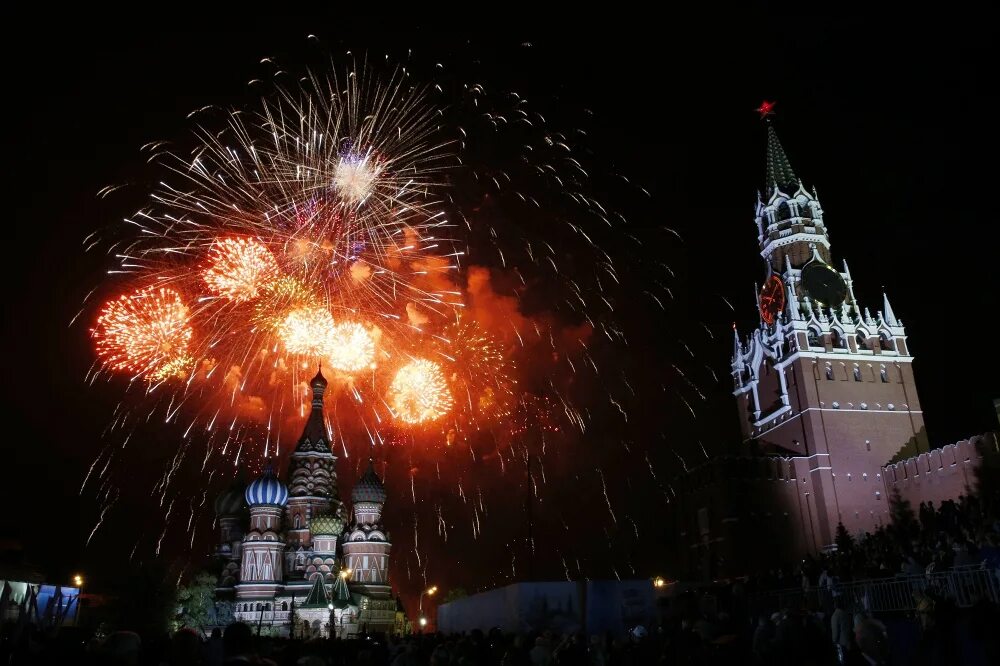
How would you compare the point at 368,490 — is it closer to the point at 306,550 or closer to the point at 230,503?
the point at 306,550

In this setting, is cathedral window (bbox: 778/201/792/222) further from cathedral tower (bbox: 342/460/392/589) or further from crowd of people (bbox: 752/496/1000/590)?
cathedral tower (bbox: 342/460/392/589)

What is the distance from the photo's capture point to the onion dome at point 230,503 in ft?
A: 184

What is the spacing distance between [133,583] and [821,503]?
45.2 m

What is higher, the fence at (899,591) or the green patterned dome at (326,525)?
the green patterned dome at (326,525)

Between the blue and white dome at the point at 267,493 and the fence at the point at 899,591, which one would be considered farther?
the blue and white dome at the point at 267,493

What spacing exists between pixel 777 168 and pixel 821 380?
22236 mm

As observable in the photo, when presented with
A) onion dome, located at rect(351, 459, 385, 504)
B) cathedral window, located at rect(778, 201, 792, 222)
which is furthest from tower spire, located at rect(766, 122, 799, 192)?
onion dome, located at rect(351, 459, 385, 504)

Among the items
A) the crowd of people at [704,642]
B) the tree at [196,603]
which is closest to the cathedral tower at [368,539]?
the tree at [196,603]

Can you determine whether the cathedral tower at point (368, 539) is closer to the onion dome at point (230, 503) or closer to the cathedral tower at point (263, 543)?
the cathedral tower at point (263, 543)

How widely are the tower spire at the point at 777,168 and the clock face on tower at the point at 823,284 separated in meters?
9.26

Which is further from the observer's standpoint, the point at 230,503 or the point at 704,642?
the point at 230,503

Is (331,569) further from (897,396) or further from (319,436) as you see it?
(897,396)

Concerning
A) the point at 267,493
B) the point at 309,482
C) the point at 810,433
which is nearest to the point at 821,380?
the point at 810,433

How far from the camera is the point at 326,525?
171ft
